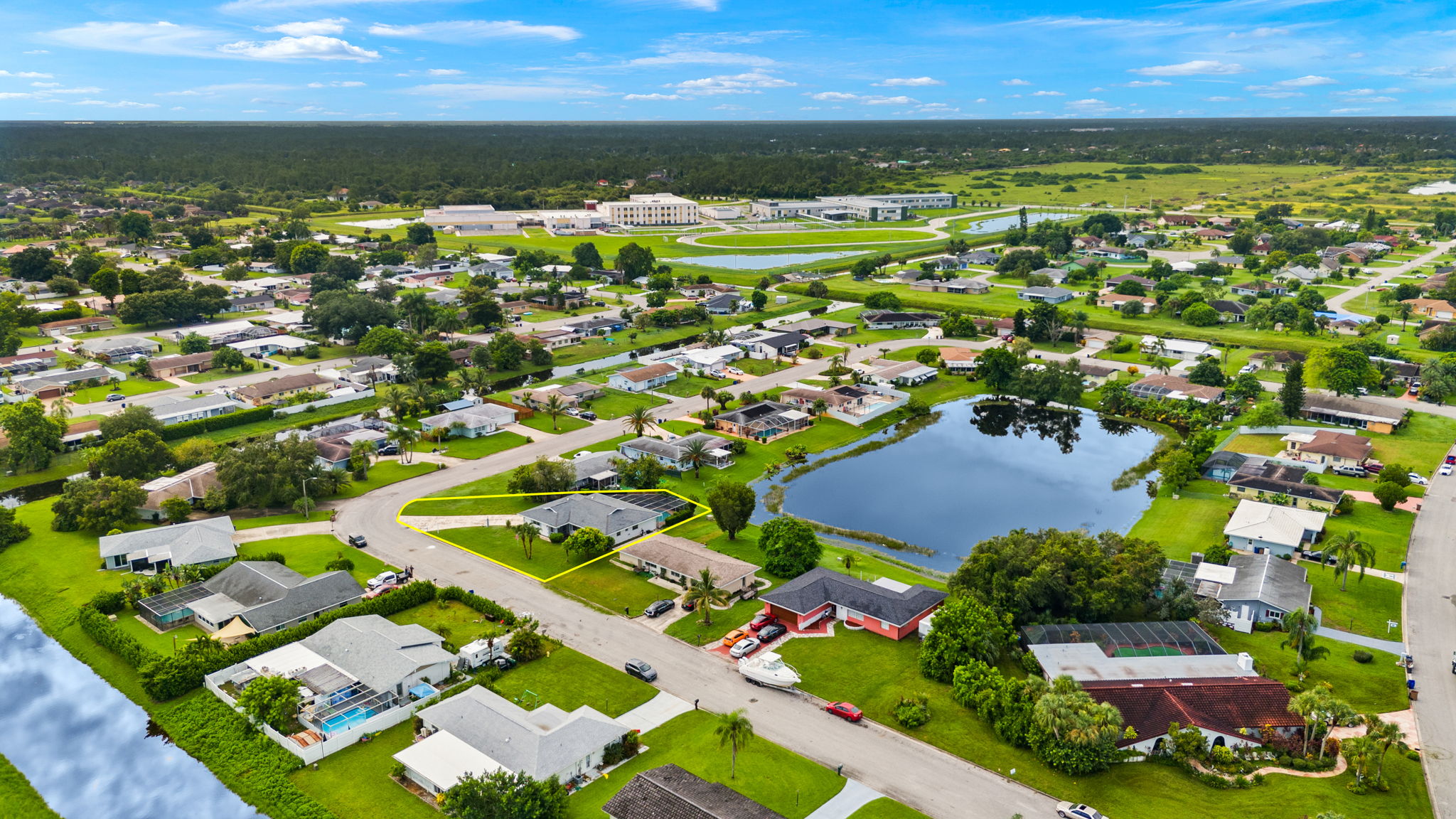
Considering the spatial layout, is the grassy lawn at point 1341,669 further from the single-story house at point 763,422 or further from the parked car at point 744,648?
the single-story house at point 763,422

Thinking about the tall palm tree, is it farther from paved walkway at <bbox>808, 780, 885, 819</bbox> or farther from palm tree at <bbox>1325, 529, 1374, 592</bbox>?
palm tree at <bbox>1325, 529, 1374, 592</bbox>

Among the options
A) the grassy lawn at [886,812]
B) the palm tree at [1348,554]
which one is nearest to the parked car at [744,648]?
the grassy lawn at [886,812]

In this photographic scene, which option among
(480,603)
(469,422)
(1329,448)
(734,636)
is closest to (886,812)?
(734,636)

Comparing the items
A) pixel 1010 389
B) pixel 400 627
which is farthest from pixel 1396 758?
pixel 1010 389

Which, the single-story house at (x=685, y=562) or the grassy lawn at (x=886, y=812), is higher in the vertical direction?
the single-story house at (x=685, y=562)

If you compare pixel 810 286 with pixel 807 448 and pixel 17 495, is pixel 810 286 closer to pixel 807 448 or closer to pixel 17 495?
pixel 807 448

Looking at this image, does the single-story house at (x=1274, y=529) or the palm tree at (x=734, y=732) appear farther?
the single-story house at (x=1274, y=529)

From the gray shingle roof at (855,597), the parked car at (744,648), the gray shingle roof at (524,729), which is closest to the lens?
the gray shingle roof at (524,729)
